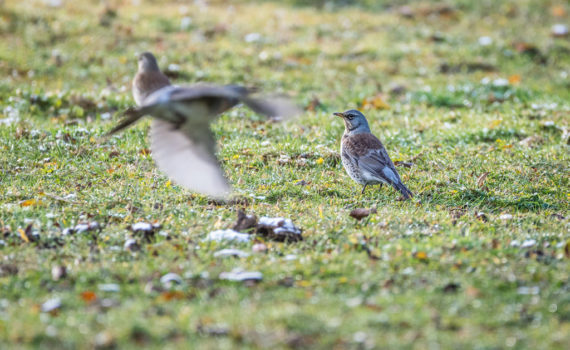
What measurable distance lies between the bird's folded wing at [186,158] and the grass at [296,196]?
0.38 meters

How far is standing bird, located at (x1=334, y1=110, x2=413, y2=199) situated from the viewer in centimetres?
790

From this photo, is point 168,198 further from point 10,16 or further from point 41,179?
point 10,16

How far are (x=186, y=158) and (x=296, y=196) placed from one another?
1610 mm

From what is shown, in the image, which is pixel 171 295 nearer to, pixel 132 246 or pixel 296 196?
pixel 132 246

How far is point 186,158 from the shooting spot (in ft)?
22.6

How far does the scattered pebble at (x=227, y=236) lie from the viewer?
248 inches

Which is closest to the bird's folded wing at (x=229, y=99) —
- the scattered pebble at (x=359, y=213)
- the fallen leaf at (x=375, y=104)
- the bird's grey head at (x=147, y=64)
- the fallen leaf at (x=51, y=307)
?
the scattered pebble at (x=359, y=213)

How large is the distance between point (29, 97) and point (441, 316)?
355 inches

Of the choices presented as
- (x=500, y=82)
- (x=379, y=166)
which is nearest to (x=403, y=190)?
(x=379, y=166)

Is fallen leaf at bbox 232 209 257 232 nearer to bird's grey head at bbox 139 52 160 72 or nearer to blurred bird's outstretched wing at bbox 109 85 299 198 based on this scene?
blurred bird's outstretched wing at bbox 109 85 299 198

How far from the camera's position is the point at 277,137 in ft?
33.3

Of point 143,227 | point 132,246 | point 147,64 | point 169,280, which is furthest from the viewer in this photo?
point 147,64

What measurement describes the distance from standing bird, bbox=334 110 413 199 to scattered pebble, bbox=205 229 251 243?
7.18 ft

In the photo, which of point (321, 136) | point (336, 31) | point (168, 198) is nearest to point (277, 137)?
point (321, 136)
